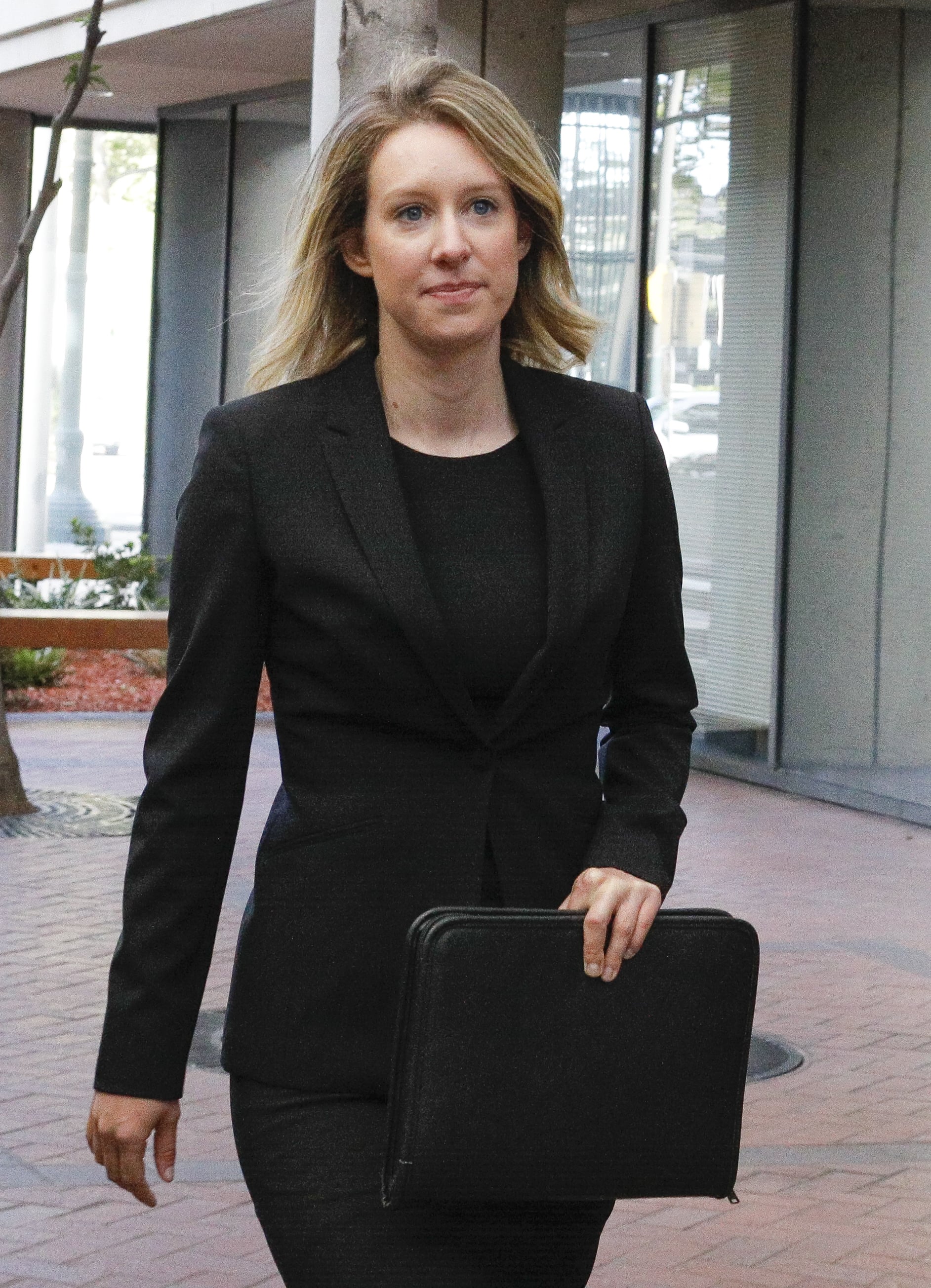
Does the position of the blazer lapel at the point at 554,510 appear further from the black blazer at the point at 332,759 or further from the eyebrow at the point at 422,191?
the eyebrow at the point at 422,191

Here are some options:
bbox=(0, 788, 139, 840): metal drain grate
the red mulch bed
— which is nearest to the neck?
bbox=(0, 788, 139, 840): metal drain grate

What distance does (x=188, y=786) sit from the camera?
226 centimetres

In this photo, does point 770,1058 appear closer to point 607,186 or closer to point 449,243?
point 449,243

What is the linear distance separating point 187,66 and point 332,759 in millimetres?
15782

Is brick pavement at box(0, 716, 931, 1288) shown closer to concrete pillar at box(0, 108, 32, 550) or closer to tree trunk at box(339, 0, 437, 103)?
tree trunk at box(339, 0, 437, 103)

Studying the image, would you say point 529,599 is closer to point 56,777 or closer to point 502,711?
point 502,711

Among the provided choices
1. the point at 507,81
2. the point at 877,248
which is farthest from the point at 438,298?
the point at 877,248

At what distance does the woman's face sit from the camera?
88.1 inches

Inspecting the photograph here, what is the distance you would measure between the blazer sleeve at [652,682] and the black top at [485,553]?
0.16 metres

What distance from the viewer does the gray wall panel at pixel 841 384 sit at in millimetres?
11078

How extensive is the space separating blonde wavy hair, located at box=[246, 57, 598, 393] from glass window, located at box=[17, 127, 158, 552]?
741 inches

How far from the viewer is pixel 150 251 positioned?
2202 cm

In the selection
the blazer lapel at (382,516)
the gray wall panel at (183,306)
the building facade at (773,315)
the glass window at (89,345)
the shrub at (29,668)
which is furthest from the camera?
the glass window at (89,345)

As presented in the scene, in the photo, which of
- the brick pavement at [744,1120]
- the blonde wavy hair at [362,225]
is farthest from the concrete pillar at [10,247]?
the blonde wavy hair at [362,225]
